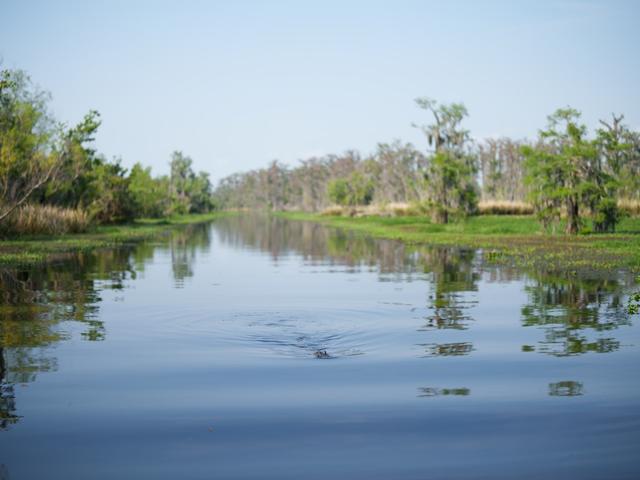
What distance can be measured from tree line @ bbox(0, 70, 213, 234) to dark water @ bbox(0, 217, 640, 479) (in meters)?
17.5

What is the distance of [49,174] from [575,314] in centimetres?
2698

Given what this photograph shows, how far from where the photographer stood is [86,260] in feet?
95.5

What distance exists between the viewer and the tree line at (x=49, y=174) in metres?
36.2

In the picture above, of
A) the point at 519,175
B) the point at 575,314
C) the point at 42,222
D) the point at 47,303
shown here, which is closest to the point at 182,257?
the point at 42,222

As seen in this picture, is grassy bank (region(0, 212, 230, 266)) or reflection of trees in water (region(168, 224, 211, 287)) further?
grassy bank (region(0, 212, 230, 266))

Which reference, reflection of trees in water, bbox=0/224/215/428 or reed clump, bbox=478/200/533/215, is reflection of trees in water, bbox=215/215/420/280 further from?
reed clump, bbox=478/200/533/215

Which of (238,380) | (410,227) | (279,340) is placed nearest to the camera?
(238,380)

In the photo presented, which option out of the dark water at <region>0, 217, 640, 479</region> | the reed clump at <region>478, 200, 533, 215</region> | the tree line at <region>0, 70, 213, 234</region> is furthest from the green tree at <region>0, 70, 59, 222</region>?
the reed clump at <region>478, 200, 533, 215</region>

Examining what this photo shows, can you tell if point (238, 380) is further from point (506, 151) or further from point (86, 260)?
point (506, 151)

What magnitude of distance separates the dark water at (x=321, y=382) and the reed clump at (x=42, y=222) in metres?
17.0

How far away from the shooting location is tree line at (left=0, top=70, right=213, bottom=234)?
119 feet

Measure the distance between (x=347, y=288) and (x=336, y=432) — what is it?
12.6 metres

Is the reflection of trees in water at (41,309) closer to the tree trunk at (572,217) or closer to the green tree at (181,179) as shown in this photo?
the tree trunk at (572,217)

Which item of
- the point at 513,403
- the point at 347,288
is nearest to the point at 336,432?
the point at 513,403
